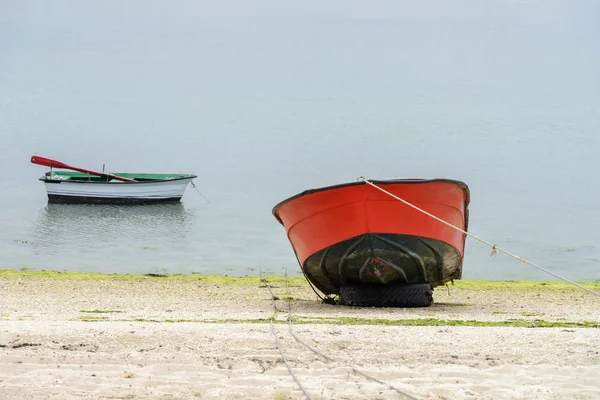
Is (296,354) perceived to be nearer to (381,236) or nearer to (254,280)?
(381,236)

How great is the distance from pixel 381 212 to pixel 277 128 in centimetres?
3094

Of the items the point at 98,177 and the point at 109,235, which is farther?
the point at 98,177

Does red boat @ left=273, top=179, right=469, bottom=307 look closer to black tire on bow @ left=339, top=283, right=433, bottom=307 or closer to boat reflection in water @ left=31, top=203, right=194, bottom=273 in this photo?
black tire on bow @ left=339, top=283, right=433, bottom=307

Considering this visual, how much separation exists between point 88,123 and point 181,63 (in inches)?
849

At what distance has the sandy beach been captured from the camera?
6.36m

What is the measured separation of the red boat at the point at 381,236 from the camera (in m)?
10.4

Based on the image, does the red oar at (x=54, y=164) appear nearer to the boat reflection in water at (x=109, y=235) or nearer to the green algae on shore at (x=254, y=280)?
the boat reflection in water at (x=109, y=235)

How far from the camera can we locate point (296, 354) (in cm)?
725

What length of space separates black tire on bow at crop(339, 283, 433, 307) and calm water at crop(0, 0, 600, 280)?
6.40 m

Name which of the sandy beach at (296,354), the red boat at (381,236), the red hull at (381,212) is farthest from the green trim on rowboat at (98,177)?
the sandy beach at (296,354)

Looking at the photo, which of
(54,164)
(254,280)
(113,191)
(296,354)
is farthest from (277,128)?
(296,354)

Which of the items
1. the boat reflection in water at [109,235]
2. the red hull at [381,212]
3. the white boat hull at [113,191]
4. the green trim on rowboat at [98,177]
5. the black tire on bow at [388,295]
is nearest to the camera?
the red hull at [381,212]

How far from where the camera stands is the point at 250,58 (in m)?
66.5

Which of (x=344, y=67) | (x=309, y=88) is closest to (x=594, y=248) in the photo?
(x=309, y=88)
